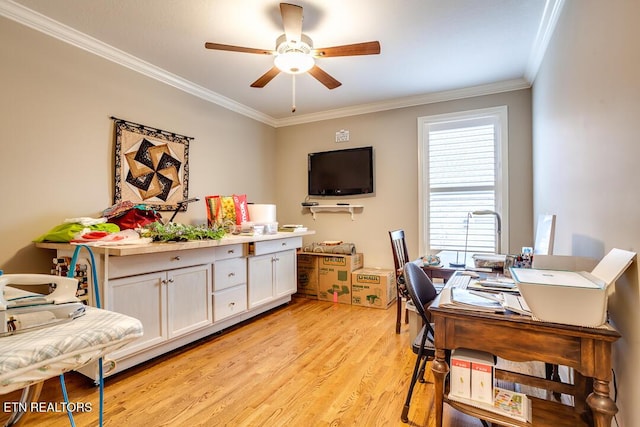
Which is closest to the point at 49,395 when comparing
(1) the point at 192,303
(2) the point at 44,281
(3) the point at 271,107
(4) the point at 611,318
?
(1) the point at 192,303

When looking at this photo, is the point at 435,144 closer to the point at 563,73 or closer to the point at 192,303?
the point at 563,73

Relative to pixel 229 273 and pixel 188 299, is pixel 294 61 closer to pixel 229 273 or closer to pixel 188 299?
pixel 229 273

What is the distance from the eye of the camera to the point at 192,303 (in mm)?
2609

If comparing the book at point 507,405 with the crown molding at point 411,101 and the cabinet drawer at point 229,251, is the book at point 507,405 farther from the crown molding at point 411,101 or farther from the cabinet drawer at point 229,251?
the crown molding at point 411,101

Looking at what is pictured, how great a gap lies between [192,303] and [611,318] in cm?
266

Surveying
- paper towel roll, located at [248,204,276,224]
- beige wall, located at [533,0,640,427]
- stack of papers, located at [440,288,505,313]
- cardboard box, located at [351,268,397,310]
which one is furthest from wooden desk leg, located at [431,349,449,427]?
paper towel roll, located at [248,204,276,224]

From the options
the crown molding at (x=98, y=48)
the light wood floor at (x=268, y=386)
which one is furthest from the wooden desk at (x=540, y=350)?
the crown molding at (x=98, y=48)

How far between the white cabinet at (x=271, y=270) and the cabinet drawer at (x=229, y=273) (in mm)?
100

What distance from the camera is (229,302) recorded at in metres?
2.96

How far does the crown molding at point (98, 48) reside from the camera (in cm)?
220

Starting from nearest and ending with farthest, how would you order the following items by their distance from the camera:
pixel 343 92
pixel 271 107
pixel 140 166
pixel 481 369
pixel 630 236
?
pixel 630 236, pixel 481 369, pixel 140 166, pixel 343 92, pixel 271 107

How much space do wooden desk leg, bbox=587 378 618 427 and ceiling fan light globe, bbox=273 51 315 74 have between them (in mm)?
2393

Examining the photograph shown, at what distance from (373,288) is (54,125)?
3388 mm

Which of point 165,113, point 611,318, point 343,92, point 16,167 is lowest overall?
point 611,318
